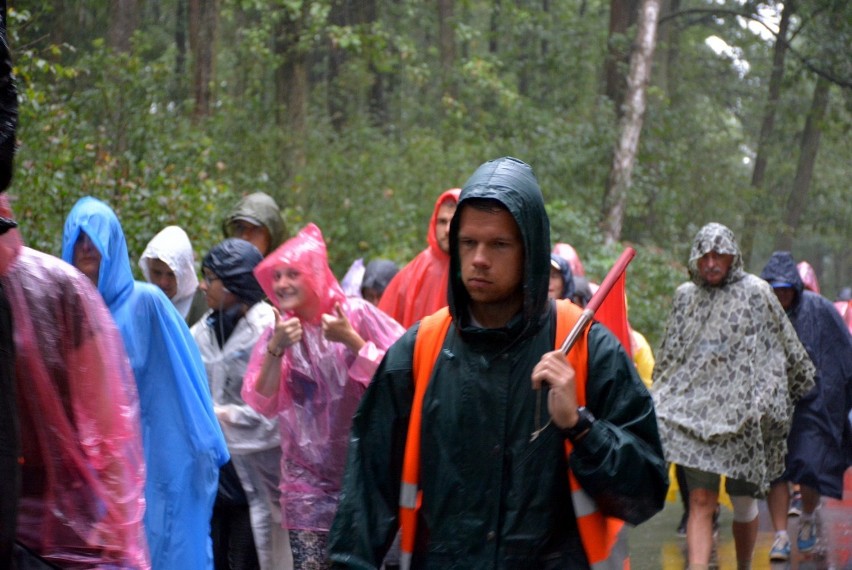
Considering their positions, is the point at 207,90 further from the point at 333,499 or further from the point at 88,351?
the point at 88,351

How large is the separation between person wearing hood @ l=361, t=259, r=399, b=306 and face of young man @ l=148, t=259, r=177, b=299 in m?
3.16

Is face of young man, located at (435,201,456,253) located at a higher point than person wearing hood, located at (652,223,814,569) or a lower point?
higher

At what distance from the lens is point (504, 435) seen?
360 cm

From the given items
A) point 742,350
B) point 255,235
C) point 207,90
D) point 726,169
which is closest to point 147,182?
point 255,235

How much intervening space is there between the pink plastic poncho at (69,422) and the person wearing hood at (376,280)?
667cm

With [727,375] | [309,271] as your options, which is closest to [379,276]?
[727,375]

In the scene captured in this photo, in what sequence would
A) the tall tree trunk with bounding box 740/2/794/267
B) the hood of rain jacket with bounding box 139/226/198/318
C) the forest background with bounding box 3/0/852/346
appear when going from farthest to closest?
1. the tall tree trunk with bounding box 740/2/794/267
2. the forest background with bounding box 3/0/852/346
3. the hood of rain jacket with bounding box 139/226/198/318

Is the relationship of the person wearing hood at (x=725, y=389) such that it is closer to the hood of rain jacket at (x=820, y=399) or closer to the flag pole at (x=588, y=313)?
the hood of rain jacket at (x=820, y=399)

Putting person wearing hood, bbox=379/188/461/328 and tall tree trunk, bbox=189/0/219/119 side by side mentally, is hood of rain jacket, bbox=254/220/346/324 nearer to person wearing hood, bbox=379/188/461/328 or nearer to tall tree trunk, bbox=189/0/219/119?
person wearing hood, bbox=379/188/461/328

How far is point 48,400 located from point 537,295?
121cm

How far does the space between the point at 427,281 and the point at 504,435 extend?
4411 mm

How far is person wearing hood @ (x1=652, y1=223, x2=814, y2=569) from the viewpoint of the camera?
8320 millimetres

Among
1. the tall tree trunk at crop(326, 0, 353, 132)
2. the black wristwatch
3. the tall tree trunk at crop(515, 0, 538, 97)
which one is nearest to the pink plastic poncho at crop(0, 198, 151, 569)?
the black wristwatch

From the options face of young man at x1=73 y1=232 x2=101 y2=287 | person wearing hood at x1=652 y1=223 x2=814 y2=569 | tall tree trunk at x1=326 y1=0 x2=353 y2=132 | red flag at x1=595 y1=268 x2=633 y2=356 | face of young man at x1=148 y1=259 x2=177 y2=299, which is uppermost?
tall tree trunk at x1=326 y1=0 x2=353 y2=132
